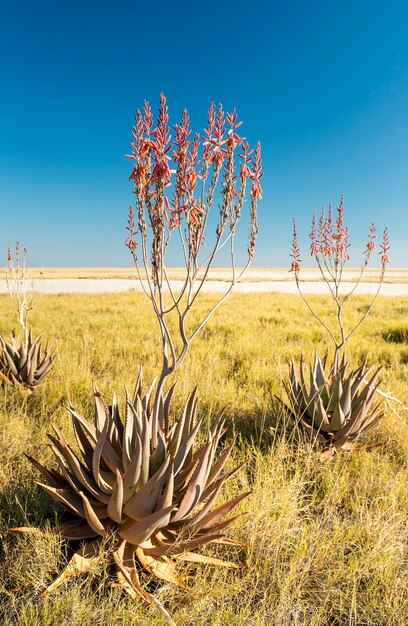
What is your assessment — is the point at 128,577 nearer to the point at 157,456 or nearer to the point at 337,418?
the point at 157,456

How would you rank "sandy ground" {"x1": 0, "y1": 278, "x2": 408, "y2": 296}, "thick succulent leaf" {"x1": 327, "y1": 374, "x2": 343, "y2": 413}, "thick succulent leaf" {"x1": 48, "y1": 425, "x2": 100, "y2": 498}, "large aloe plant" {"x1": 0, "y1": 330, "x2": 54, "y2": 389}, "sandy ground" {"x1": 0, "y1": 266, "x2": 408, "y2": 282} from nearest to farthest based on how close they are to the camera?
"thick succulent leaf" {"x1": 48, "y1": 425, "x2": 100, "y2": 498}, "thick succulent leaf" {"x1": 327, "y1": 374, "x2": 343, "y2": 413}, "large aloe plant" {"x1": 0, "y1": 330, "x2": 54, "y2": 389}, "sandy ground" {"x1": 0, "y1": 278, "x2": 408, "y2": 296}, "sandy ground" {"x1": 0, "y1": 266, "x2": 408, "y2": 282}

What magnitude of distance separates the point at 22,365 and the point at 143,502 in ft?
10.9

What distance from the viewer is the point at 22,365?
14.3 ft

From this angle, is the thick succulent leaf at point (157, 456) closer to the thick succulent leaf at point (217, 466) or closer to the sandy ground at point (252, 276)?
the thick succulent leaf at point (217, 466)

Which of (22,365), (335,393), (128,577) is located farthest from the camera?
(22,365)

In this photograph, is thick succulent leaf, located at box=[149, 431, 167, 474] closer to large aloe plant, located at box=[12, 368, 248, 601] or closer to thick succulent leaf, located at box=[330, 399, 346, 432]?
large aloe plant, located at box=[12, 368, 248, 601]

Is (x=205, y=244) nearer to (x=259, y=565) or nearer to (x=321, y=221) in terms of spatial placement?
(x=259, y=565)

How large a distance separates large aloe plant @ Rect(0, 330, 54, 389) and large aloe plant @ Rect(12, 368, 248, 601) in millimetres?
2659

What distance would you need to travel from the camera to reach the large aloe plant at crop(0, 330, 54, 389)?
4242 millimetres

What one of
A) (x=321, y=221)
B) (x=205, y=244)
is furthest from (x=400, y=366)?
(x=205, y=244)

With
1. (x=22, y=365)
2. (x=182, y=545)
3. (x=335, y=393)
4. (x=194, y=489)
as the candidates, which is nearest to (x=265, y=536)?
(x=182, y=545)

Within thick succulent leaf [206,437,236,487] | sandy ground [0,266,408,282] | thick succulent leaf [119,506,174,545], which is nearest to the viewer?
thick succulent leaf [119,506,174,545]

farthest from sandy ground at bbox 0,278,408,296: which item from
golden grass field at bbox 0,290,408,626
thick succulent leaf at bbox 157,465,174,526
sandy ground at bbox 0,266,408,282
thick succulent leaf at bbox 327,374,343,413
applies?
thick succulent leaf at bbox 157,465,174,526

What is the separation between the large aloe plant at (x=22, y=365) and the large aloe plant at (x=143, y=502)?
2659 mm
